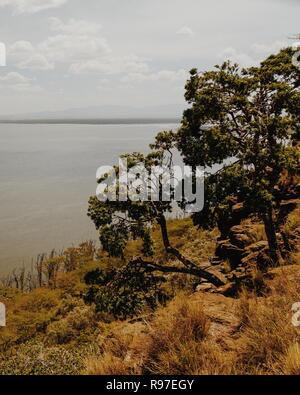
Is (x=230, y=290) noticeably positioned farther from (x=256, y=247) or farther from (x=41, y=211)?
(x=41, y=211)

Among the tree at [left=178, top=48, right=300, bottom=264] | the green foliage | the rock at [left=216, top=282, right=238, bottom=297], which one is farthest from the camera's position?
the green foliage

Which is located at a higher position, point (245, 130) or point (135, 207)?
point (245, 130)

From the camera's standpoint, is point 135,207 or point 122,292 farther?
point 122,292

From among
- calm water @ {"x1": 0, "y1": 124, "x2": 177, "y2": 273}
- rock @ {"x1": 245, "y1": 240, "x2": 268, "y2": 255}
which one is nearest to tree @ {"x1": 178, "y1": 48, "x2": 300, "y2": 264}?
rock @ {"x1": 245, "y1": 240, "x2": 268, "y2": 255}

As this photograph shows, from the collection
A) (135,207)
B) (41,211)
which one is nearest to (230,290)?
(135,207)

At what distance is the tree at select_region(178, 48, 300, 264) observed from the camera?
10.1m

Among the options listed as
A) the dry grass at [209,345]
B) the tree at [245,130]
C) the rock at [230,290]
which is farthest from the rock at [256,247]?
the dry grass at [209,345]

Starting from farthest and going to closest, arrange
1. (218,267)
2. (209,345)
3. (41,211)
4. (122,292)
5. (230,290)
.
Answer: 1. (41,211)
2. (218,267)
3. (122,292)
4. (230,290)
5. (209,345)

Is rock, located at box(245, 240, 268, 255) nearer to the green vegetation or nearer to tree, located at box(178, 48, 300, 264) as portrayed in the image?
the green vegetation

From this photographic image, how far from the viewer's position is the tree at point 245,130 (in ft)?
33.1

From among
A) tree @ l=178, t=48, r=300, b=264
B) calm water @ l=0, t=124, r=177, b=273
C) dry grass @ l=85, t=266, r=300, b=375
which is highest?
tree @ l=178, t=48, r=300, b=264

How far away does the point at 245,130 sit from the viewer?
36.3 ft

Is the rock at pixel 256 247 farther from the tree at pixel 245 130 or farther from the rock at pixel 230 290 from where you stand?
the rock at pixel 230 290
